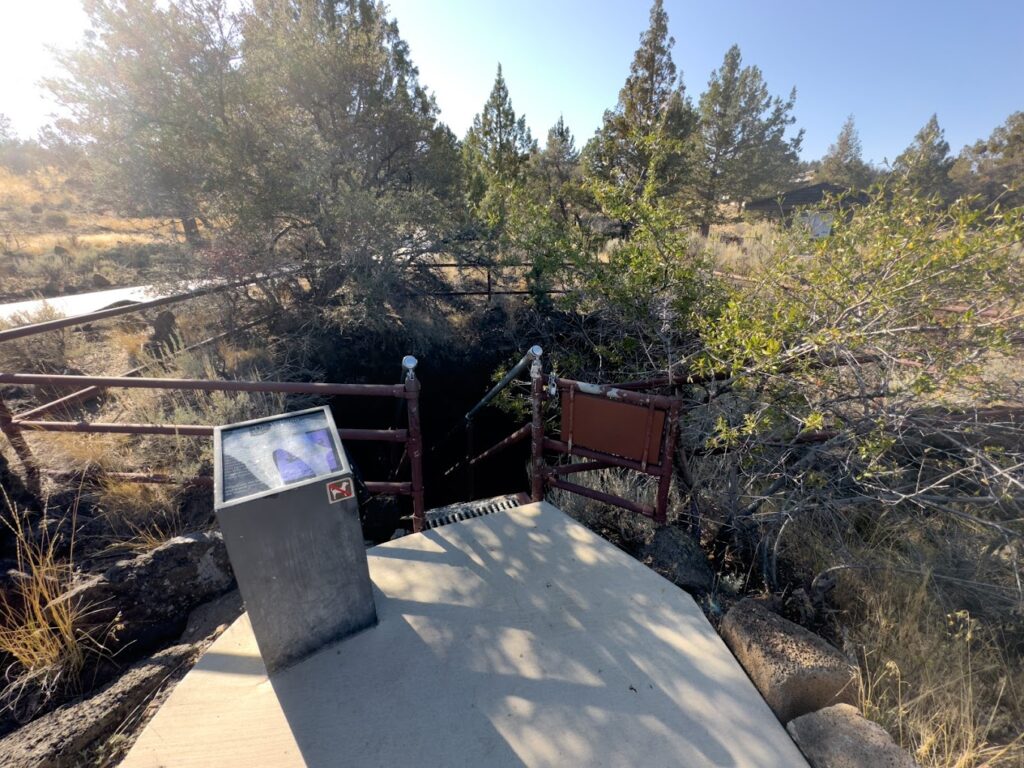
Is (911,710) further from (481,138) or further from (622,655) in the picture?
(481,138)

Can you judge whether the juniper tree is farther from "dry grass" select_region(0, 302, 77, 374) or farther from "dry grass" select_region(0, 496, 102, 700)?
"dry grass" select_region(0, 496, 102, 700)

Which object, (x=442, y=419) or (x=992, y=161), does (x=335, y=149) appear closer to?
(x=442, y=419)

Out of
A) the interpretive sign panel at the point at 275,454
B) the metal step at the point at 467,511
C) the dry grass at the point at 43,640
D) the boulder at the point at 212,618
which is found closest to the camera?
the interpretive sign panel at the point at 275,454

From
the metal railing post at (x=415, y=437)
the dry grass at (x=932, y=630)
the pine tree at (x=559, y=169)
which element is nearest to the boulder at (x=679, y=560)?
the dry grass at (x=932, y=630)

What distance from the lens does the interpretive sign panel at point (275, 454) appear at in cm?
188

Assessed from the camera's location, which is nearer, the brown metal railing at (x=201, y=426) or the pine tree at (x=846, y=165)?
the brown metal railing at (x=201, y=426)

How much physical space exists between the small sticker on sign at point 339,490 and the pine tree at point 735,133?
71.0 feet

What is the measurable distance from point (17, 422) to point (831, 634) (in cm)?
580

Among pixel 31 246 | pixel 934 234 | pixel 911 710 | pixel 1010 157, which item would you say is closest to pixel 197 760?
pixel 911 710

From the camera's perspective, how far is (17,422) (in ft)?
10.9

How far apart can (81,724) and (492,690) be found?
1839 mm

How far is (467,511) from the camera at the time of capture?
3607 millimetres

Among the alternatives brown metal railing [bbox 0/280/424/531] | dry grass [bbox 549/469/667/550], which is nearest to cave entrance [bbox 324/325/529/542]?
dry grass [bbox 549/469/667/550]

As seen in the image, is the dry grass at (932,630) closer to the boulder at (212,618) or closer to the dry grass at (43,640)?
the boulder at (212,618)
